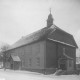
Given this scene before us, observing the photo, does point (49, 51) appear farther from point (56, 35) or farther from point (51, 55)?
point (56, 35)

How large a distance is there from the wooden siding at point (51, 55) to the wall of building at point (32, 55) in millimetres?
1021

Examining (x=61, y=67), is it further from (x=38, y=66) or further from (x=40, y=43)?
(x=40, y=43)

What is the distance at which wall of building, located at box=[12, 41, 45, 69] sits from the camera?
2855cm

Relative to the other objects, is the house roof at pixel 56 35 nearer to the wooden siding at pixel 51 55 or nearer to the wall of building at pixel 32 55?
the wooden siding at pixel 51 55

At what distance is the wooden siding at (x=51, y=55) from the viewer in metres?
27.9

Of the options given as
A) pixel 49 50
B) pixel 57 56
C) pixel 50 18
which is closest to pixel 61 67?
pixel 57 56

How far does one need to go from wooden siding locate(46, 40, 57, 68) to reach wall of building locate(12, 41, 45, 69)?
3.35ft

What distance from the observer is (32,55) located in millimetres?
31656

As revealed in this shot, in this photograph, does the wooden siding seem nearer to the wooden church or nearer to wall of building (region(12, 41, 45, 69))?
the wooden church

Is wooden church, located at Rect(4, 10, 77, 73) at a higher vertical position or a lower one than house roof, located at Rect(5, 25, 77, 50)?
lower

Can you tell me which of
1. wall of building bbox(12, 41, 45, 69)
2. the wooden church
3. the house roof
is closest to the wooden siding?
the wooden church

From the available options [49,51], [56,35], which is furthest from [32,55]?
[56,35]

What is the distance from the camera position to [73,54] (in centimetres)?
3584

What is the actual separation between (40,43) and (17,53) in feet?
39.6
